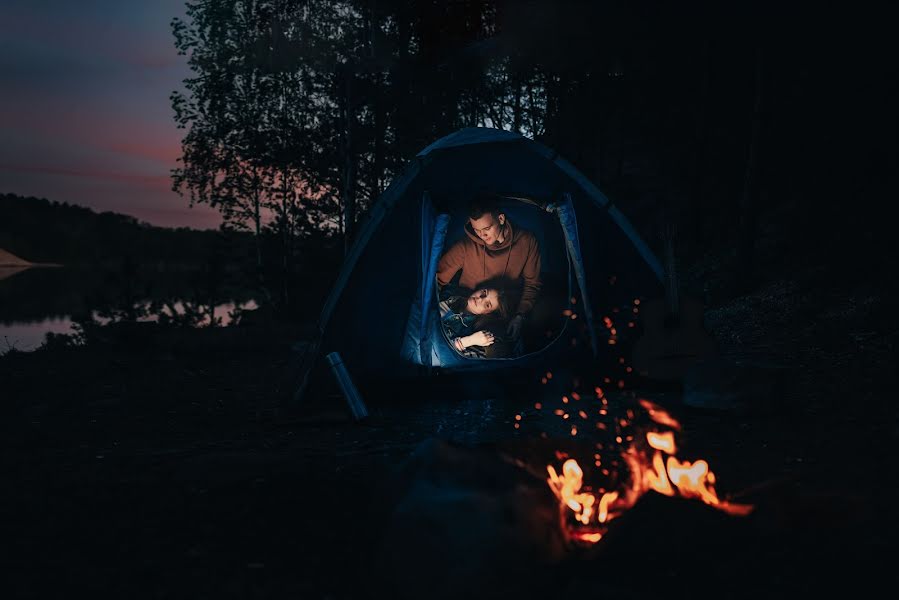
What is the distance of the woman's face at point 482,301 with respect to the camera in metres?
7.61

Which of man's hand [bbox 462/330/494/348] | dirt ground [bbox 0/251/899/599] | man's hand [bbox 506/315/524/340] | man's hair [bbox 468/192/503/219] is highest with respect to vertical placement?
man's hair [bbox 468/192/503/219]

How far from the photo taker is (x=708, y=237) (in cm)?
1711

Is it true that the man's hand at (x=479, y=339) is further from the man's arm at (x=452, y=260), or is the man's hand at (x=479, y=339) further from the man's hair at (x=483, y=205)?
the man's hair at (x=483, y=205)

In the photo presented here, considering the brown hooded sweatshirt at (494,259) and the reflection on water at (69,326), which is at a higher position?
the brown hooded sweatshirt at (494,259)

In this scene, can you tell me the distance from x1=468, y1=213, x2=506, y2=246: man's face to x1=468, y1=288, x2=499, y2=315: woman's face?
1.95ft

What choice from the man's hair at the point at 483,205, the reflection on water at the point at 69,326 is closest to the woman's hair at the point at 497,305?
the man's hair at the point at 483,205

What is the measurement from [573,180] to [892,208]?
24.0ft

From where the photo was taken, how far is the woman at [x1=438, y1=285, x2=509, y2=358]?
7.48 metres

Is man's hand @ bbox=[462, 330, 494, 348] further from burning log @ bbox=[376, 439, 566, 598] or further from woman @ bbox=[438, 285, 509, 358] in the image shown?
burning log @ bbox=[376, 439, 566, 598]

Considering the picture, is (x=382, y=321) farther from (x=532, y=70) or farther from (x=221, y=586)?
(x=532, y=70)

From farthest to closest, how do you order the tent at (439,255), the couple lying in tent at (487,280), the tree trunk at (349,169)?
the tree trunk at (349,169)
the couple lying in tent at (487,280)
the tent at (439,255)

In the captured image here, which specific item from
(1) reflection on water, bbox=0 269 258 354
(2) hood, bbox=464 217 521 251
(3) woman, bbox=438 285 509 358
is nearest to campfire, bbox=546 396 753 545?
(3) woman, bbox=438 285 509 358

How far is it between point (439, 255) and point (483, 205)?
0.83 metres

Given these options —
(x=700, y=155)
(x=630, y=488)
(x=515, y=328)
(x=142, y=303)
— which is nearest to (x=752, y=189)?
(x=700, y=155)
